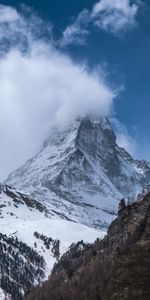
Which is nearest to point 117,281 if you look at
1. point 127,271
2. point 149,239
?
point 127,271

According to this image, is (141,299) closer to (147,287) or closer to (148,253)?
(147,287)

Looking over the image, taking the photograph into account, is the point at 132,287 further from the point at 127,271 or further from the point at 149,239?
the point at 149,239

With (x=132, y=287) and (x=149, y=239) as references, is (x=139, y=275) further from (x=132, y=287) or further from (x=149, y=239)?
(x=149, y=239)

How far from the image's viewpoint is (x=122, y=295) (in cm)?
3934

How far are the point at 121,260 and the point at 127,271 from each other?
1.04 metres

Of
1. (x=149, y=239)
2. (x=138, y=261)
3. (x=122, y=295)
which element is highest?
(x=149, y=239)

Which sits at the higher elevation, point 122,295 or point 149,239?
point 149,239

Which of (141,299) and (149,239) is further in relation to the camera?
(149,239)

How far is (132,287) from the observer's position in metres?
39.3

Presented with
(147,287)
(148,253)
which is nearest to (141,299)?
(147,287)

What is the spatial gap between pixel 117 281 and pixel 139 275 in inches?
65.0

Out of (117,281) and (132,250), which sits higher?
(132,250)

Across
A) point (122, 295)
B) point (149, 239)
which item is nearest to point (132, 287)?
point (122, 295)

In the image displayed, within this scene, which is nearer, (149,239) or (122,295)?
(122,295)
